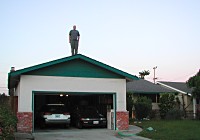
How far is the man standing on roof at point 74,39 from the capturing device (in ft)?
63.0

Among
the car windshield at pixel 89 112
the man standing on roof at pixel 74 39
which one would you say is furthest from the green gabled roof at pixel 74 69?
the car windshield at pixel 89 112

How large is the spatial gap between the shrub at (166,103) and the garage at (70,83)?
927cm

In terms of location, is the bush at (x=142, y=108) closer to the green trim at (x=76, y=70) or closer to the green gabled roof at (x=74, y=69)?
the green gabled roof at (x=74, y=69)

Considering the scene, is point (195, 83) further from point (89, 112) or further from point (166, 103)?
point (89, 112)

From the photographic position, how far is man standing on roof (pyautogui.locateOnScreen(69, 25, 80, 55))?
1919 cm

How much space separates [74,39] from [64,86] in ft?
10.6

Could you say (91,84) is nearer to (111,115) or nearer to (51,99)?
(111,115)

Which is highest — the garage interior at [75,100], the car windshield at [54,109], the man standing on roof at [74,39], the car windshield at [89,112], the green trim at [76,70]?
the man standing on roof at [74,39]

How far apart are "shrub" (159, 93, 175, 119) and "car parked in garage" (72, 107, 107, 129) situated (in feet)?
30.9

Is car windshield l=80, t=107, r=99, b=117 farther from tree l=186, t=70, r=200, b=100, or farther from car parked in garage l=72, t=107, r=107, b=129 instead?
tree l=186, t=70, r=200, b=100

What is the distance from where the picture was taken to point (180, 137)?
14242 millimetres

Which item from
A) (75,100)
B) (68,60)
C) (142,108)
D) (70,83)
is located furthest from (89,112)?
(142,108)

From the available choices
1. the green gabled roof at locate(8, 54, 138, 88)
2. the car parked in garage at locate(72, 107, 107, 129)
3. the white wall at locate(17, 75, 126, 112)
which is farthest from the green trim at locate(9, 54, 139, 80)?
the car parked in garage at locate(72, 107, 107, 129)

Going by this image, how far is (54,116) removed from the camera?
18703 mm
